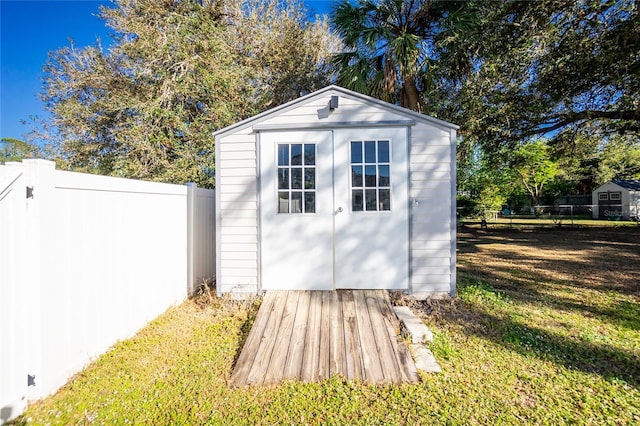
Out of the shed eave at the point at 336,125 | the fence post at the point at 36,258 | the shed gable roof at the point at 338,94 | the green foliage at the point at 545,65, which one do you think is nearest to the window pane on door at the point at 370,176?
the shed eave at the point at 336,125

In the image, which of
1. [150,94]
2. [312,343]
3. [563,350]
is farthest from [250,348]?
[150,94]

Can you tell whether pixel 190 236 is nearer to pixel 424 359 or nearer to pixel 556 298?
pixel 424 359

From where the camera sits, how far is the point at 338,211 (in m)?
3.94

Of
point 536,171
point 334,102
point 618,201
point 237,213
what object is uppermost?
point 536,171

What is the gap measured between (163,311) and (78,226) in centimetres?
170

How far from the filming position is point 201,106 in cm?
815

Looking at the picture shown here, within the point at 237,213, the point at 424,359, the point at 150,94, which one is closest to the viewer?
the point at 424,359

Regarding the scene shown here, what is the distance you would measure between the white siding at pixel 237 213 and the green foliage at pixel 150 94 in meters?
4.08

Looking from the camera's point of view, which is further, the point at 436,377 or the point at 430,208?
the point at 430,208

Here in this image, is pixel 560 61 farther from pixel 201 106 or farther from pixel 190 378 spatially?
pixel 201 106

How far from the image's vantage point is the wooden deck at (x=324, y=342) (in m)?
2.44

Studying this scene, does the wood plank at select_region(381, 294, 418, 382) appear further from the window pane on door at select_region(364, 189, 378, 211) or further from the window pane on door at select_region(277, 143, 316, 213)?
the window pane on door at select_region(277, 143, 316, 213)

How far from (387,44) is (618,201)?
85.1 ft

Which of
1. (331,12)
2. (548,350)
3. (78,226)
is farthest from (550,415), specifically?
(331,12)
